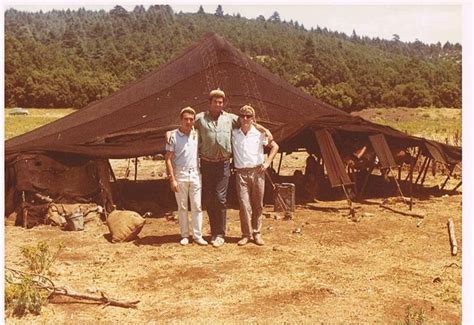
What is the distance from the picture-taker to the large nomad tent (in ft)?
35.0

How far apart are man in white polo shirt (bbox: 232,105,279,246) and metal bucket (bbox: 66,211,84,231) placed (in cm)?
333

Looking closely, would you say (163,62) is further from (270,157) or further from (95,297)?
(95,297)

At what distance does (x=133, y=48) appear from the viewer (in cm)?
8575

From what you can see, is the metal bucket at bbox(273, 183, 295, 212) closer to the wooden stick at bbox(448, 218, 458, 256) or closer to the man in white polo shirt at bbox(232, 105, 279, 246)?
the man in white polo shirt at bbox(232, 105, 279, 246)

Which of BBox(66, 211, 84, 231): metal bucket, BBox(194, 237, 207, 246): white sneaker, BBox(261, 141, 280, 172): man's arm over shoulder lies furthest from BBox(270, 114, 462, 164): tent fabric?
BBox(66, 211, 84, 231): metal bucket

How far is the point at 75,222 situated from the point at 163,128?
2886mm

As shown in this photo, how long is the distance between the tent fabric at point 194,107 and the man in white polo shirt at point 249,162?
3.27m

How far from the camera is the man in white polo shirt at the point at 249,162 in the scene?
820cm

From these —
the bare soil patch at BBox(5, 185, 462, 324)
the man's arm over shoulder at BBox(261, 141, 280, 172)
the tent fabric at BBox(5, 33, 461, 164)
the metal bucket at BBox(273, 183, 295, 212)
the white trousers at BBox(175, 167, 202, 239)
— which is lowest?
the bare soil patch at BBox(5, 185, 462, 324)

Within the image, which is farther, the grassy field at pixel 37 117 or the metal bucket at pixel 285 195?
the grassy field at pixel 37 117

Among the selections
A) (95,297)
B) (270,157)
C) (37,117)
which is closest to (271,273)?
(270,157)

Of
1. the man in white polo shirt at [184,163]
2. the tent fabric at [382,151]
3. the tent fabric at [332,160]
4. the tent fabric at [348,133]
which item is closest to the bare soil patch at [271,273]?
the man in white polo shirt at [184,163]

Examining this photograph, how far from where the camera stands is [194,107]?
487 inches

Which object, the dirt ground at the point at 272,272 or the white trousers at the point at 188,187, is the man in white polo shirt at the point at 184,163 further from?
the dirt ground at the point at 272,272
